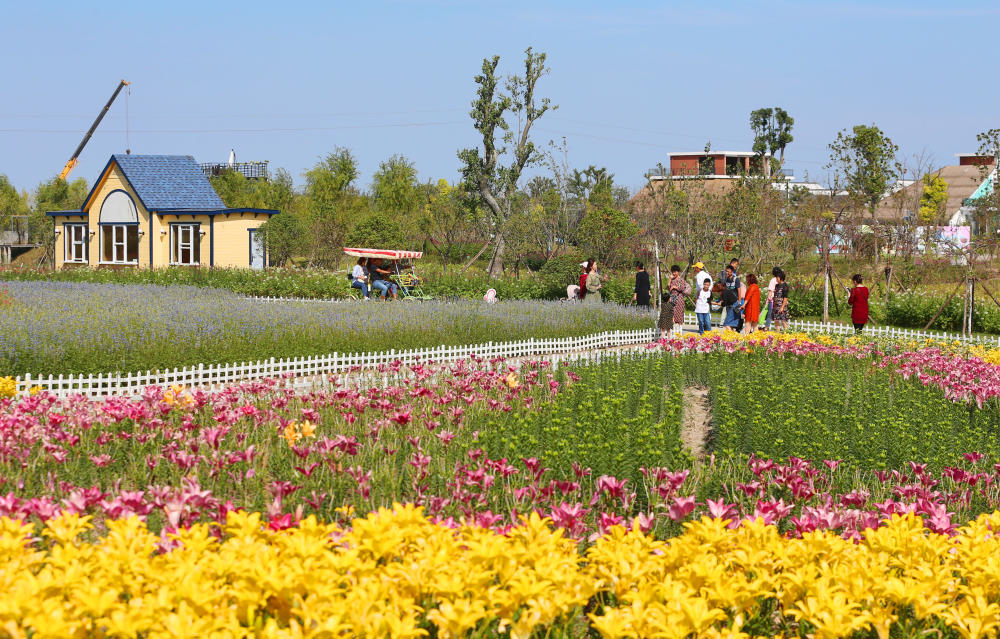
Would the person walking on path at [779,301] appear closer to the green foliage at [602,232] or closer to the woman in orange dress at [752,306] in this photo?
the woman in orange dress at [752,306]

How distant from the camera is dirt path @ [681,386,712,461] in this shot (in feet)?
26.2

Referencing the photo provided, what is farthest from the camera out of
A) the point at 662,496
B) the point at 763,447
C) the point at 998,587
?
the point at 763,447

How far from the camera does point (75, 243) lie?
3706 centimetres

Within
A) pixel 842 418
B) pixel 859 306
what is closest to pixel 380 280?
pixel 859 306

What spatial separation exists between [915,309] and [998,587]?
65.1 ft

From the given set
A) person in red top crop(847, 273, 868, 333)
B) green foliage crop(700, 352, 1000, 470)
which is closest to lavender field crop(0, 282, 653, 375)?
person in red top crop(847, 273, 868, 333)

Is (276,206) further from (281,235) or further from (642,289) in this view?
(642,289)

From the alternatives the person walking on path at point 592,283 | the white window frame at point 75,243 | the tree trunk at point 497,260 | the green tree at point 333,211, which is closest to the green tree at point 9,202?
the green tree at point 333,211

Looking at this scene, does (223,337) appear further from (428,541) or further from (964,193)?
(964,193)

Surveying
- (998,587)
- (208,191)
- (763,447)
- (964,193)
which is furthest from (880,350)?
(964,193)

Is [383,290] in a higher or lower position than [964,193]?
lower

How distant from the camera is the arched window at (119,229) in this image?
3484cm

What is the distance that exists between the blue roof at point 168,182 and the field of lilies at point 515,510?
27779 millimetres

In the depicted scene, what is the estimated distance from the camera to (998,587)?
3.54 metres
